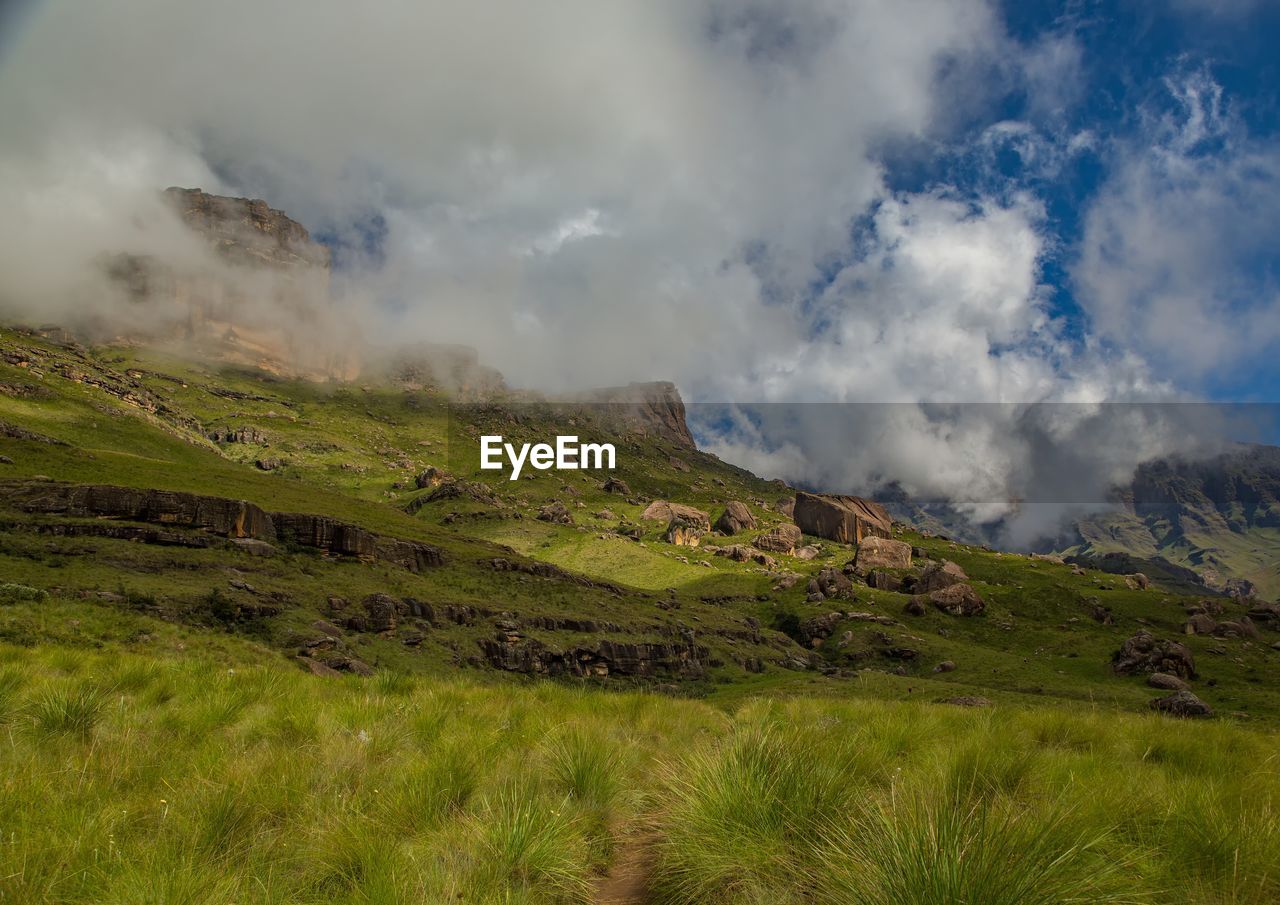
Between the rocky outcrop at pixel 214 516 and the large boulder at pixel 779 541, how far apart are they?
94.0 meters

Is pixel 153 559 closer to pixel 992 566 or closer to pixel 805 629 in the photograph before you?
pixel 805 629

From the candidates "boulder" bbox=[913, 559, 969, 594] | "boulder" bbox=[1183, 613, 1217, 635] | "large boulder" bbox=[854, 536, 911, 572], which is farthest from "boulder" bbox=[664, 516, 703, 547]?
"boulder" bbox=[1183, 613, 1217, 635]

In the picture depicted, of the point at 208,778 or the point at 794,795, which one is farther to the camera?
the point at 208,778

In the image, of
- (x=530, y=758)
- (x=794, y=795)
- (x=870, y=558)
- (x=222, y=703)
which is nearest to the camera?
(x=794, y=795)

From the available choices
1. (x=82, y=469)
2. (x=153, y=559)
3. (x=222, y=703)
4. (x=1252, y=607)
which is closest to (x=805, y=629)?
(x=1252, y=607)

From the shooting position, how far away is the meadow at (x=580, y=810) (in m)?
2.65

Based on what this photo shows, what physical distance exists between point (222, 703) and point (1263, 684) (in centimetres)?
8971

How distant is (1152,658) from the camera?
67.0 metres

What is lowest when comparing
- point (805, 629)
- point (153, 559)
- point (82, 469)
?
point (805, 629)

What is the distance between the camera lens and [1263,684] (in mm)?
60719

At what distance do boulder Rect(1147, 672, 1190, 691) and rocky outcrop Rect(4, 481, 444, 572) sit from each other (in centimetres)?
8297

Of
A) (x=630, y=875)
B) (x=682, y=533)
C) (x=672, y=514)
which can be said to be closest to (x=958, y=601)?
(x=682, y=533)

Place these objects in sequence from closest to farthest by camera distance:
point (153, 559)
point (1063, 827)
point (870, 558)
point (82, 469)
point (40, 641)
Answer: point (1063, 827), point (40, 641), point (153, 559), point (82, 469), point (870, 558)

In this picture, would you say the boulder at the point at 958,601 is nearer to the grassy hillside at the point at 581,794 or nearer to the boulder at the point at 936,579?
the boulder at the point at 936,579
